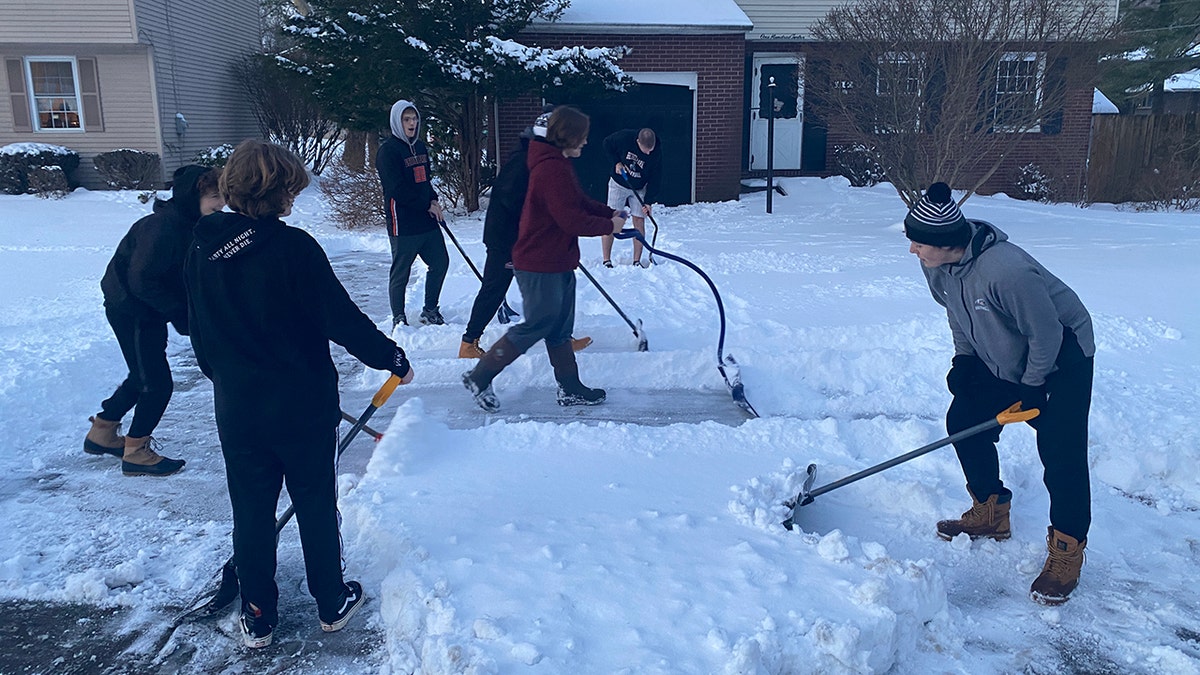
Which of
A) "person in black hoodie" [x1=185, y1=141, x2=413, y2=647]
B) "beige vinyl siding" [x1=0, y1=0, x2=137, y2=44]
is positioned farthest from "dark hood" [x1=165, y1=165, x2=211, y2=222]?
"beige vinyl siding" [x1=0, y1=0, x2=137, y2=44]

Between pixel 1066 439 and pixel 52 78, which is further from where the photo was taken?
pixel 52 78

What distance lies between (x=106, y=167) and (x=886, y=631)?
18796 mm

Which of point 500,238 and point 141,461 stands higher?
point 500,238

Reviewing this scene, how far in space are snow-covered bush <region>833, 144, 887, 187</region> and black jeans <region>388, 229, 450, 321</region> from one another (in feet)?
41.3

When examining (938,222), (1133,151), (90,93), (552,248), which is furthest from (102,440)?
(1133,151)

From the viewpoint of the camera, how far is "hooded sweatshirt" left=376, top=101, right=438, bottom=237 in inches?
273

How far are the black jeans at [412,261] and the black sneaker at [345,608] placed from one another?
13.4ft

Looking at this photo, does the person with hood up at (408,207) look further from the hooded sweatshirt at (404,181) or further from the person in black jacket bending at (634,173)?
the person in black jacket bending at (634,173)

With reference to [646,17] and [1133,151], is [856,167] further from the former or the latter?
[646,17]

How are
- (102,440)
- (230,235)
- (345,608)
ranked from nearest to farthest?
(230,235)
(345,608)
(102,440)

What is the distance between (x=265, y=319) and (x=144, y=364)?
2112 mm

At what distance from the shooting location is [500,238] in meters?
6.16

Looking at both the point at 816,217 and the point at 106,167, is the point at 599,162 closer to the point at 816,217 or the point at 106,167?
the point at 816,217

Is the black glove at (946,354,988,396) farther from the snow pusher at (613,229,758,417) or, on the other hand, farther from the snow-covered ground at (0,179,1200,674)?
the snow pusher at (613,229,758,417)
